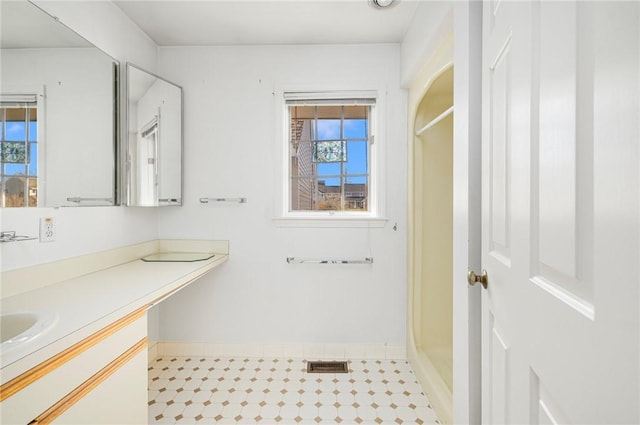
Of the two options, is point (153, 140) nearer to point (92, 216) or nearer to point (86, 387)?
point (92, 216)

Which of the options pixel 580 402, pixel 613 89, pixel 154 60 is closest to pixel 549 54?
pixel 613 89

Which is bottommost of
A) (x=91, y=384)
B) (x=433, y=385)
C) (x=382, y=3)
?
(x=433, y=385)

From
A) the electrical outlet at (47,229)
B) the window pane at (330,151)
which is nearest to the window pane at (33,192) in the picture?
the electrical outlet at (47,229)

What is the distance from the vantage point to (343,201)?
2.55 m

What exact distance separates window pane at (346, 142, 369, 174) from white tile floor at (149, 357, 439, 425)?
1.53 metres

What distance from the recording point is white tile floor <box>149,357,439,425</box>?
1.78 metres

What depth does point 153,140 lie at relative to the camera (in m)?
2.13

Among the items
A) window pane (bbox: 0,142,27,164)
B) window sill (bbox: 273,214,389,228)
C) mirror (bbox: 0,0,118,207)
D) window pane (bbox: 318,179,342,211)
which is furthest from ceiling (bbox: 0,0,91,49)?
window pane (bbox: 318,179,342,211)

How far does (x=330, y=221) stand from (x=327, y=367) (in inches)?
43.8

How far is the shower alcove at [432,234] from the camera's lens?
7.49 ft

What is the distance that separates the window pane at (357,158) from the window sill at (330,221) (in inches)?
16.0

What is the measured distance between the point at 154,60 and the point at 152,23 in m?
0.32

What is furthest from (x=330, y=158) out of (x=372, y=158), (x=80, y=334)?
(x=80, y=334)

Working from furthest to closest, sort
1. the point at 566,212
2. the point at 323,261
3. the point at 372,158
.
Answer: the point at 372,158, the point at 323,261, the point at 566,212
